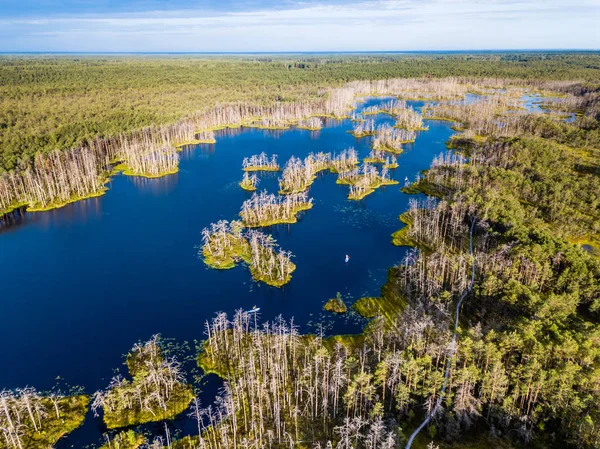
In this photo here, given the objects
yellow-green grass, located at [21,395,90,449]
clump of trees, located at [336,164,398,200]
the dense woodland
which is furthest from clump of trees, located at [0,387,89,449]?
clump of trees, located at [336,164,398,200]

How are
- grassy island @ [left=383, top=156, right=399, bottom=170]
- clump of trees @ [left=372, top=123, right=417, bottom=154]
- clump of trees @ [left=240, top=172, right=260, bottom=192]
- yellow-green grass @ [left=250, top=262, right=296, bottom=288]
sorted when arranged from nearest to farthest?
yellow-green grass @ [left=250, top=262, right=296, bottom=288], clump of trees @ [left=240, top=172, right=260, bottom=192], grassy island @ [left=383, top=156, right=399, bottom=170], clump of trees @ [left=372, top=123, right=417, bottom=154]

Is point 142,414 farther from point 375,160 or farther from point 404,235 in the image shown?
point 375,160

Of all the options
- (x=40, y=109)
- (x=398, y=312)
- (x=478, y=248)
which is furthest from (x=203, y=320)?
(x=40, y=109)

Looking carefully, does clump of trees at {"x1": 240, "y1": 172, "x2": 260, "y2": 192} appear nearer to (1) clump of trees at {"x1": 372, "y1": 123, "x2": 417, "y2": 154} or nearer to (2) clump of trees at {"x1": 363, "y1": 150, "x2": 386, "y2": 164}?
(2) clump of trees at {"x1": 363, "y1": 150, "x2": 386, "y2": 164}

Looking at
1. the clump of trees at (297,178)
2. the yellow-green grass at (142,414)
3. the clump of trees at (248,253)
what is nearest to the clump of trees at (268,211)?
the clump of trees at (248,253)

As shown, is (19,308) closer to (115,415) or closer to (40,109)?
(115,415)

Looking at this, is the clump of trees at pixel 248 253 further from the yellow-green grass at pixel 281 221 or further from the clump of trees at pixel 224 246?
the yellow-green grass at pixel 281 221
